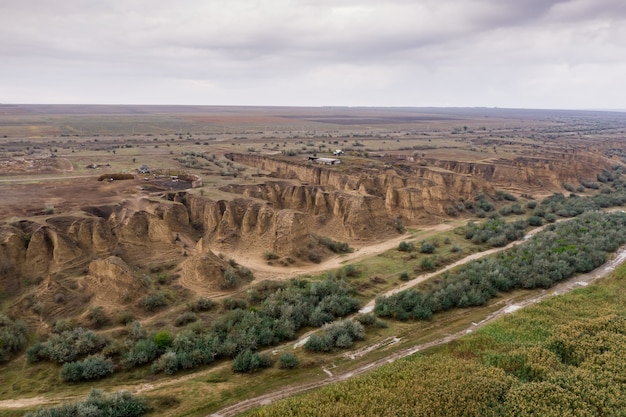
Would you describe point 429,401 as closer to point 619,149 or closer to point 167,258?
point 167,258

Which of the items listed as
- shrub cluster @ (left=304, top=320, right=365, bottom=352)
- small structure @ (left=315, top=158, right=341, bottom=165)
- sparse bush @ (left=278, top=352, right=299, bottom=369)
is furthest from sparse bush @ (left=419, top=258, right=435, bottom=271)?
small structure @ (left=315, top=158, right=341, bottom=165)

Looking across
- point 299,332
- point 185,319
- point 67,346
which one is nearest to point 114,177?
point 185,319

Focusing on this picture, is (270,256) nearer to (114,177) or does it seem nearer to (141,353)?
(141,353)

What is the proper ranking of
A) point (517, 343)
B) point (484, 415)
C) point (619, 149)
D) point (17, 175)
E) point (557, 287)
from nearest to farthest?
point (484, 415) < point (517, 343) < point (557, 287) < point (17, 175) < point (619, 149)

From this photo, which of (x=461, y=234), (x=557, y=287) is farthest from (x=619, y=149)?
(x=557, y=287)

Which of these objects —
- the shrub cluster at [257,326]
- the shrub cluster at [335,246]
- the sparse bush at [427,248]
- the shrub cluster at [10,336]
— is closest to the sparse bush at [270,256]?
the shrub cluster at [335,246]

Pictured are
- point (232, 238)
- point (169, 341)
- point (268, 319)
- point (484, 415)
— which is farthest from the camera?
point (232, 238)
